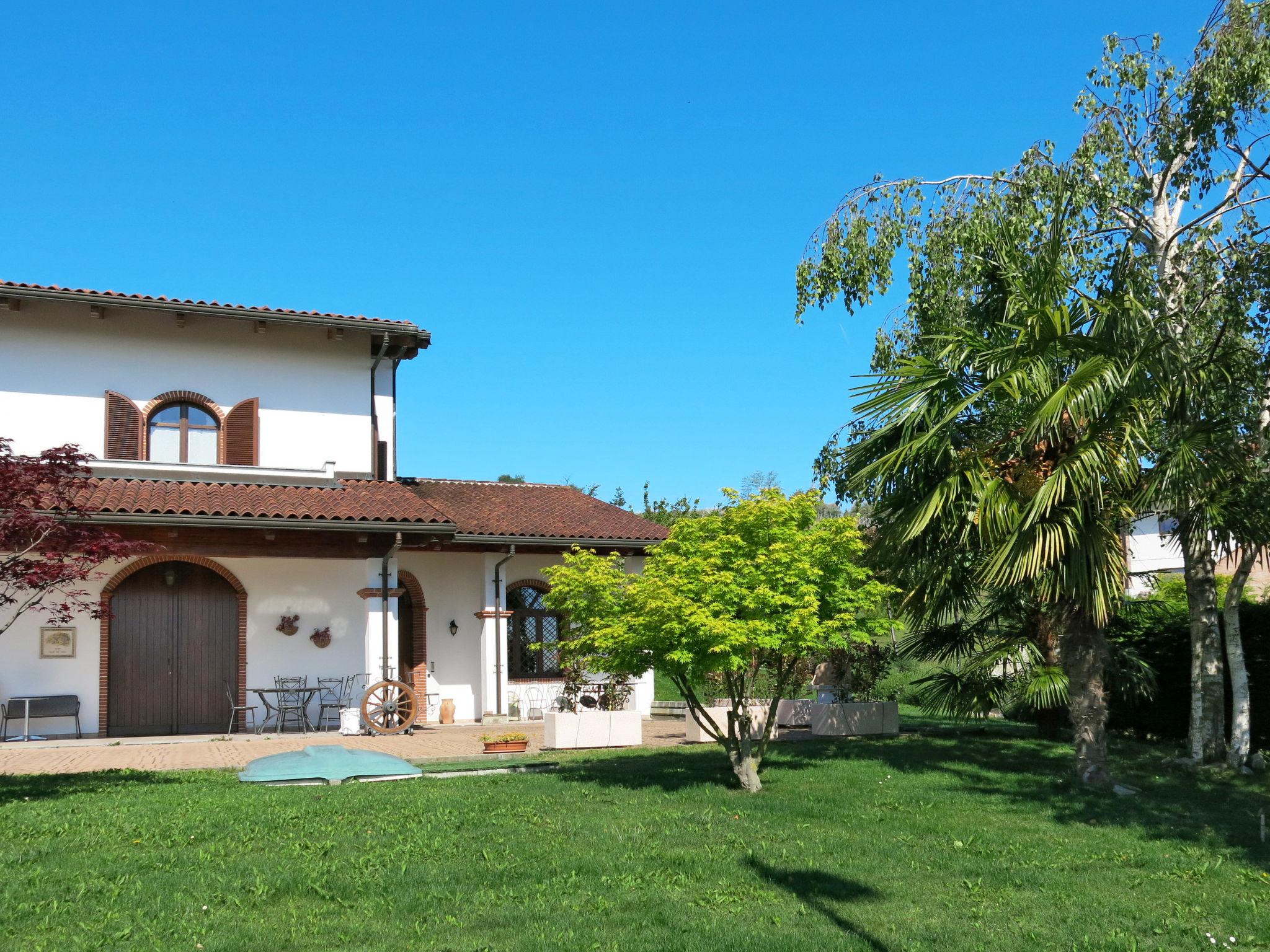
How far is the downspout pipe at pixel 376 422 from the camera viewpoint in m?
20.6

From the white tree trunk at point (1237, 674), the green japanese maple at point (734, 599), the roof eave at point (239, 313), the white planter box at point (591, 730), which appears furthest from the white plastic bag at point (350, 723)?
the white tree trunk at point (1237, 674)

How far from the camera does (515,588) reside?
70.2 feet

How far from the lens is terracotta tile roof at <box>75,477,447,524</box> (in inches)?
653

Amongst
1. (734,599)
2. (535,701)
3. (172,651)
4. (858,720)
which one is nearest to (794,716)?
(858,720)

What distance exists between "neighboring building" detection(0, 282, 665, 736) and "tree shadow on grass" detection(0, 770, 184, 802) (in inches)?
189

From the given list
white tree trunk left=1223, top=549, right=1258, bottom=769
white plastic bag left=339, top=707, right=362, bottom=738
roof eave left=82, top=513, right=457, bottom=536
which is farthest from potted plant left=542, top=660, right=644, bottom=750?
white tree trunk left=1223, top=549, right=1258, bottom=769

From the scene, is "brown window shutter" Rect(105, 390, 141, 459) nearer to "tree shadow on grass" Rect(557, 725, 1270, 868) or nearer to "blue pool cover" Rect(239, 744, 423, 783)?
"blue pool cover" Rect(239, 744, 423, 783)

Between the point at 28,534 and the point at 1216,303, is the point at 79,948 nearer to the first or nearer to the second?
the point at 28,534

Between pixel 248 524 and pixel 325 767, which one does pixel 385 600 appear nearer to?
pixel 248 524

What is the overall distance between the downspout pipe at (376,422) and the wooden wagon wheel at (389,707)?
465cm

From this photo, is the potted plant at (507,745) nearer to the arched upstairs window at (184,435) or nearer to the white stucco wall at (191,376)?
the white stucco wall at (191,376)

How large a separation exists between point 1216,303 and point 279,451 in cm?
1472

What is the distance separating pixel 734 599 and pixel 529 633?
11.5 metres

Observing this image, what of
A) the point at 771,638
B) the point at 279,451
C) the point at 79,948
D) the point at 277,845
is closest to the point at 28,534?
the point at 277,845
